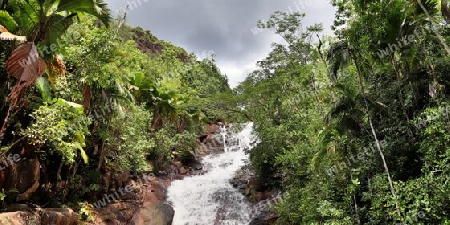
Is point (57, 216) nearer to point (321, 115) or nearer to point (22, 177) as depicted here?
point (22, 177)

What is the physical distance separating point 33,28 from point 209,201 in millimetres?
12270

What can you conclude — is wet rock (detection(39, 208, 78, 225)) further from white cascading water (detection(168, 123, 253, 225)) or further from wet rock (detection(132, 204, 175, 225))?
white cascading water (detection(168, 123, 253, 225))

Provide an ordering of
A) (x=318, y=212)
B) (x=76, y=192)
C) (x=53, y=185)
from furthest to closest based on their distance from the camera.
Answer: (x=76, y=192), (x=53, y=185), (x=318, y=212)

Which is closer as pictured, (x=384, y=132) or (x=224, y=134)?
(x=384, y=132)

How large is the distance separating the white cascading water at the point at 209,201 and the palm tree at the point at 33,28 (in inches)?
395

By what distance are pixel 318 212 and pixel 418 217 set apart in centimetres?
302

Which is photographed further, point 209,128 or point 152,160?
point 209,128

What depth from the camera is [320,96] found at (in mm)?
16500

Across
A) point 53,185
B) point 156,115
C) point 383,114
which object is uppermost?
point 156,115

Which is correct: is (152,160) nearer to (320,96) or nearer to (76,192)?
(76,192)

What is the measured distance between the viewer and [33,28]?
314 inches

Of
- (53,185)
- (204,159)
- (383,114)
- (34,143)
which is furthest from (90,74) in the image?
(204,159)

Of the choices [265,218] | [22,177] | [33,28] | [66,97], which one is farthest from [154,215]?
[33,28]

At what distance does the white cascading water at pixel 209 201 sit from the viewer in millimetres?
15392
